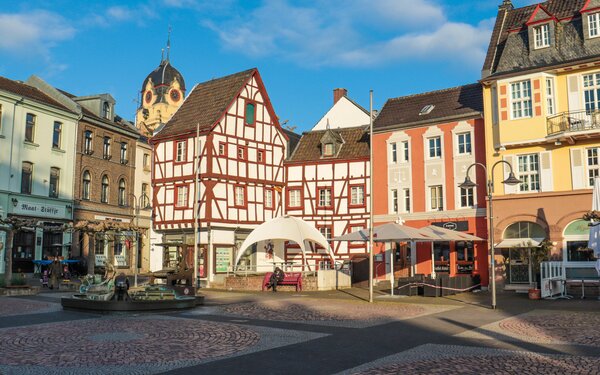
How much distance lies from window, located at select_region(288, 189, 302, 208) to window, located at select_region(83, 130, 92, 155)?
14265 millimetres

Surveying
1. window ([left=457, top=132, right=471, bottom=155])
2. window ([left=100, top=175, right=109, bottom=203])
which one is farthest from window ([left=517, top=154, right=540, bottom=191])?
window ([left=100, top=175, right=109, bottom=203])

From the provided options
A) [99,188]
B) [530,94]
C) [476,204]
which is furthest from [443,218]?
[99,188]

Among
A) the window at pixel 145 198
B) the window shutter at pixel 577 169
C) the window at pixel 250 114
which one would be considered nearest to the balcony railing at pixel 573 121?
the window shutter at pixel 577 169

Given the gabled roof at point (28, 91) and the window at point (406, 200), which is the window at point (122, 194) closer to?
the gabled roof at point (28, 91)

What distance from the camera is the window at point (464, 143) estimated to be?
31.9m

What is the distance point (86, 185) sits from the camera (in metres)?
40.2

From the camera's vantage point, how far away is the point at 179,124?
129 feet

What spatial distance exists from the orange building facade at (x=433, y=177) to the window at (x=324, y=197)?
190 inches

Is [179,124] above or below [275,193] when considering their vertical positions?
above

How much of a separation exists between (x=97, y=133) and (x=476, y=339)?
34.5m

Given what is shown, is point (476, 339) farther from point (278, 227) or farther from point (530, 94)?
point (278, 227)

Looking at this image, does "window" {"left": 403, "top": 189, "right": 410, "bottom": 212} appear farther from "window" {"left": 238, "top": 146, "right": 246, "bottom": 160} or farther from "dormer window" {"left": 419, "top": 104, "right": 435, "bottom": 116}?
"window" {"left": 238, "top": 146, "right": 246, "bottom": 160}

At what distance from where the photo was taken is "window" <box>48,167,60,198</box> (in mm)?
37281

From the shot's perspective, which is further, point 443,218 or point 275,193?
point 275,193
